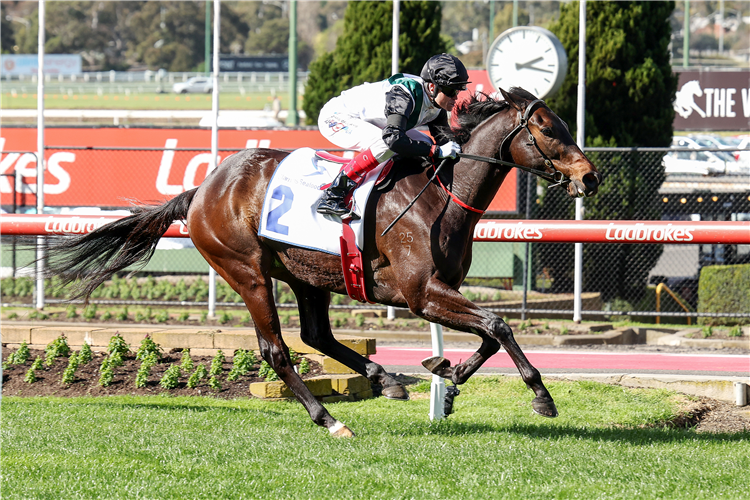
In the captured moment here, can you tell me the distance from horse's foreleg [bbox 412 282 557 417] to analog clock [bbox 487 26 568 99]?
9416mm

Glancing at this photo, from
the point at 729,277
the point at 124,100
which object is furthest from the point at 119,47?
the point at 729,277

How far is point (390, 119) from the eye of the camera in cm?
576

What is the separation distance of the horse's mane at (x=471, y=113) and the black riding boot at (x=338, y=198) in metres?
0.77

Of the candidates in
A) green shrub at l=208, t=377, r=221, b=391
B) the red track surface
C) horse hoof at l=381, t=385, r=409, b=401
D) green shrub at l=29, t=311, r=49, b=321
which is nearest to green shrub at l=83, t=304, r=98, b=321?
green shrub at l=29, t=311, r=49, b=321

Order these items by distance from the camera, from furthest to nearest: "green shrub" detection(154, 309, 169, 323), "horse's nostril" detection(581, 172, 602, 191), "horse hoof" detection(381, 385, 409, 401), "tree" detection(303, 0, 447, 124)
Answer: "tree" detection(303, 0, 447, 124)
"green shrub" detection(154, 309, 169, 323)
"horse hoof" detection(381, 385, 409, 401)
"horse's nostril" detection(581, 172, 602, 191)

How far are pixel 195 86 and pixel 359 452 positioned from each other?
61348 mm

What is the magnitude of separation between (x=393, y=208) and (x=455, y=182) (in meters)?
0.43

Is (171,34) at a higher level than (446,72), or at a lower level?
higher

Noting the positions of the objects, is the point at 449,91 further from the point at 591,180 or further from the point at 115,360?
the point at 115,360

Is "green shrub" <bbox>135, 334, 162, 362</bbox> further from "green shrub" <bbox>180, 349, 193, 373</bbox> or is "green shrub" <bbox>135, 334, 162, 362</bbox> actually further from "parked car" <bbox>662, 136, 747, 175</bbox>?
"parked car" <bbox>662, 136, 747, 175</bbox>

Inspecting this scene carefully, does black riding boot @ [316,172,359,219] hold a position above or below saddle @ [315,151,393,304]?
above

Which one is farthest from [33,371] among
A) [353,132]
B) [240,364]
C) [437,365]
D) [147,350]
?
[437,365]

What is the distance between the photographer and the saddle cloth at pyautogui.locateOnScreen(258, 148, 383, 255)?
6.08 metres

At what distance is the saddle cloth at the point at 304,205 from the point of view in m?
6.08
